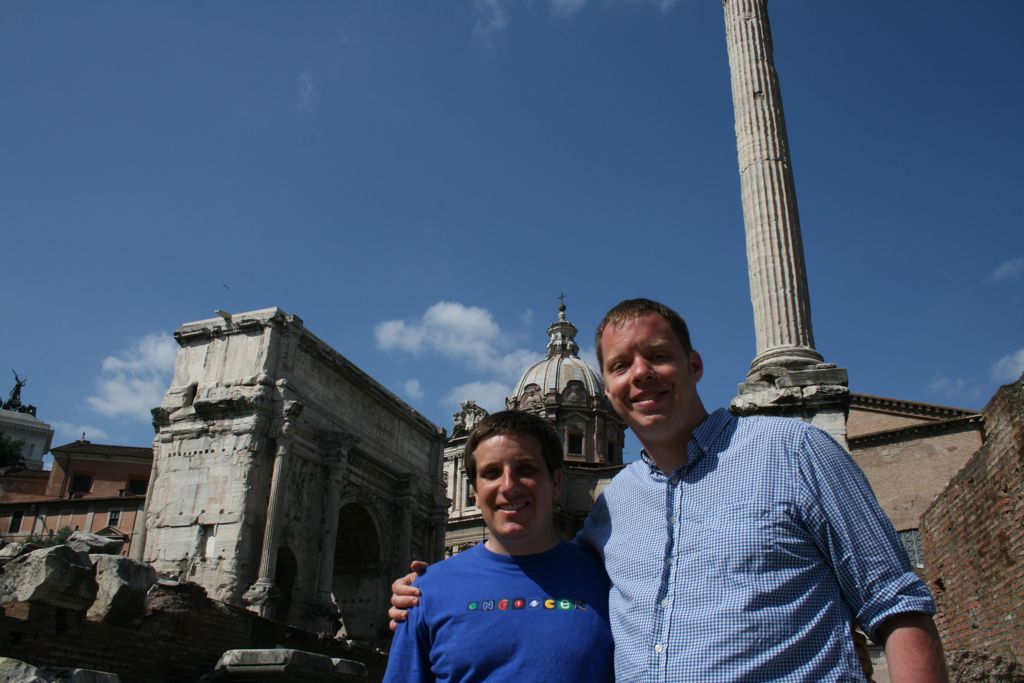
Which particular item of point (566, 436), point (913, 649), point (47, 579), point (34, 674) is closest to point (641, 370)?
point (913, 649)

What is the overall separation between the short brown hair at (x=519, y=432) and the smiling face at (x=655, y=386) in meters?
0.36

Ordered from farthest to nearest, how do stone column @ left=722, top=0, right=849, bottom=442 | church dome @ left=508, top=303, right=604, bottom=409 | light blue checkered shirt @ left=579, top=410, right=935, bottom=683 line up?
church dome @ left=508, top=303, right=604, bottom=409 → stone column @ left=722, top=0, right=849, bottom=442 → light blue checkered shirt @ left=579, top=410, right=935, bottom=683

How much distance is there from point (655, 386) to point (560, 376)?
166 feet

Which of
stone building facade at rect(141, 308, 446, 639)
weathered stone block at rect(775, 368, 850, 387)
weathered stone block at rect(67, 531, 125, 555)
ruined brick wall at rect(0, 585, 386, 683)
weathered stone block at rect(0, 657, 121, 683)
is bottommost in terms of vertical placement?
weathered stone block at rect(0, 657, 121, 683)

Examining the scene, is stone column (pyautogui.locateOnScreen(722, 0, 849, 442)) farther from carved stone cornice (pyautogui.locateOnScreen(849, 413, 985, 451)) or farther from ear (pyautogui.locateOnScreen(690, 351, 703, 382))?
carved stone cornice (pyautogui.locateOnScreen(849, 413, 985, 451))

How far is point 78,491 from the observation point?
46.4 m

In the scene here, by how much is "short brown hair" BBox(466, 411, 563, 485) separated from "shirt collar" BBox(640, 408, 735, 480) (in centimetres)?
47

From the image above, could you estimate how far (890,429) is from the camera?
25.8 m

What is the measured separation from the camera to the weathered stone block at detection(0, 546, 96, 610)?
8.88 m

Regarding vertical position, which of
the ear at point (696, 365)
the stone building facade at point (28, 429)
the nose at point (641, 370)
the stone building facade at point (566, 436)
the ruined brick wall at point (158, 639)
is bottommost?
the ruined brick wall at point (158, 639)

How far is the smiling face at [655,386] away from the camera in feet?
8.74

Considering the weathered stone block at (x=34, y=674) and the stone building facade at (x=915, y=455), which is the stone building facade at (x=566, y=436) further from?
the weathered stone block at (x=34, y=674)

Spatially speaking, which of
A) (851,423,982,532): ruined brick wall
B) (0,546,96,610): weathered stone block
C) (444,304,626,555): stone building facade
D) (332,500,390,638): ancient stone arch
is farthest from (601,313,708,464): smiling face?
(444,304,626,555): stone building facade

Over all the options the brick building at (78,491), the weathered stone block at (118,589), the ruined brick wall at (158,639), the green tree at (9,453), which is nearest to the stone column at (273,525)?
the ruined brick wall at (158,639)
